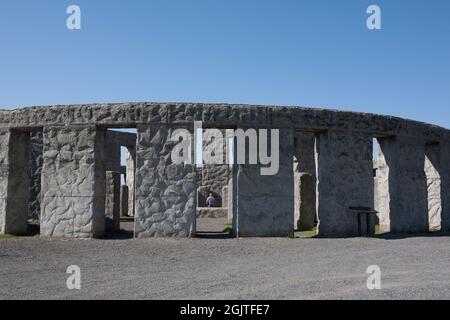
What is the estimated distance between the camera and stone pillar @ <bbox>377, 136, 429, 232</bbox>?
42.7ft

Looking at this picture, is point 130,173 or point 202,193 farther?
point 202,193

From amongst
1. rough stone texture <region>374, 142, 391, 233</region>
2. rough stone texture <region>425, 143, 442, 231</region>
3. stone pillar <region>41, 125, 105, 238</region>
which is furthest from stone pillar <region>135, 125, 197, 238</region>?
rough stone texture <region>425, 143, 442, 231</region>

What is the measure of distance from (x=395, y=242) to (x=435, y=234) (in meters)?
2.86

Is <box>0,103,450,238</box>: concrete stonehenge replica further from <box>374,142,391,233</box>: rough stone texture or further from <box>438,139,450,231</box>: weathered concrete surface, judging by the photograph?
<box>438,139,450,231</box>: weathered concrete surface

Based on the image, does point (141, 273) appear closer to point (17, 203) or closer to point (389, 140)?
point (17, 203)

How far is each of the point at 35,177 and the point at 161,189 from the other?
701 centimetres

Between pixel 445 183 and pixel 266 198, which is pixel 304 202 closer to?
pixel 266 198

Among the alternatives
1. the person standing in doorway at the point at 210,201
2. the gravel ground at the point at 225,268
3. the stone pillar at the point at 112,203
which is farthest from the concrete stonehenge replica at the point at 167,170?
the person standing in doorway at the point at 210,201

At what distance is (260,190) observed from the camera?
11.3m

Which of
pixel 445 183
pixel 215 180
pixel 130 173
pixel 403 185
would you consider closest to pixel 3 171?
pixel 403 185

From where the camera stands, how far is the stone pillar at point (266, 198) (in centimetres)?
1120

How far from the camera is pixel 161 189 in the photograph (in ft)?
36.2

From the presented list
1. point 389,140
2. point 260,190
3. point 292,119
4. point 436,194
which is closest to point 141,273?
point 260,190

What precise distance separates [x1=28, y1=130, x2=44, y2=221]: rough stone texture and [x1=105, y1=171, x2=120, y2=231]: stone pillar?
2.83 meters
